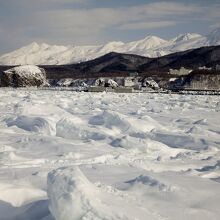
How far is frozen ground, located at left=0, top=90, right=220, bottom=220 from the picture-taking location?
11.7ft

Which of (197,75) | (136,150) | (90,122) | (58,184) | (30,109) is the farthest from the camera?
(197,75)

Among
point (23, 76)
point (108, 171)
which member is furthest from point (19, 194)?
point (23, 76)

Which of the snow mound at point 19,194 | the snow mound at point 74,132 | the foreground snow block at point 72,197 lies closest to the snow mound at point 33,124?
the snow mound at point 74,132

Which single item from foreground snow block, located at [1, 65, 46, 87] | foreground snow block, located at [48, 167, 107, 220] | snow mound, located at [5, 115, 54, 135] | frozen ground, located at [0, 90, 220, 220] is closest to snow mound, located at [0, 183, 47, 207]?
frozen ground, located at [0, 90, 220, 220]

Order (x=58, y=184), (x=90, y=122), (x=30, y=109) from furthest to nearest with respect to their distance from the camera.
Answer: (x=30, y=109)
(x=90, y=122)
(x=58, y=184)

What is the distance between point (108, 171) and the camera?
5.86 meters

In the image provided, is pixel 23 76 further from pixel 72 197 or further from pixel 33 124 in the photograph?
Result: pixel 72 197

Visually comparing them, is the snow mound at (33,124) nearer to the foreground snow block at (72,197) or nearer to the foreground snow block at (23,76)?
the foreground snow block at (72,197)

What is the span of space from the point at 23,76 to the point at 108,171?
42812 mm

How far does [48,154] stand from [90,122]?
454 centimetres

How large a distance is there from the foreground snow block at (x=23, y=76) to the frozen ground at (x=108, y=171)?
3643 centimetres

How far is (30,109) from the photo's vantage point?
43.4ft

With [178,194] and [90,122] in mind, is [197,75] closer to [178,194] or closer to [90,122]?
[90,122]

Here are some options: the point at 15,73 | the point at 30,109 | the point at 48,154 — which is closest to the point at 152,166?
the point at 48,154
